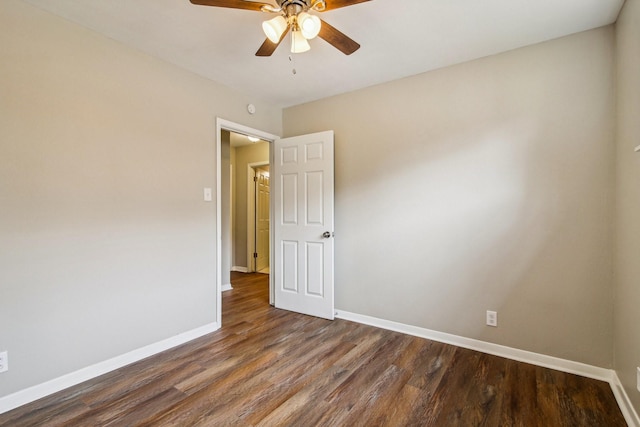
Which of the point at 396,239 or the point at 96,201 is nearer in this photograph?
the point at 96,201

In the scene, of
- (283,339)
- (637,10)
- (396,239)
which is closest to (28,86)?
(283,339)

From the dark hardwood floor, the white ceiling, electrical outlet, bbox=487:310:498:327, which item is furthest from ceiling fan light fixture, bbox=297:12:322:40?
electrical outlet, bbox=487:310:498:327

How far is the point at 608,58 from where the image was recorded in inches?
80.4

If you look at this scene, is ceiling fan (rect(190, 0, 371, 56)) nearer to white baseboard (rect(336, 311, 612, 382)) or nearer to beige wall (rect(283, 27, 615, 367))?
beige wall (rect(283, 27, 615, 367))

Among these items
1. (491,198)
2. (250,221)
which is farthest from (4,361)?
(250,221)

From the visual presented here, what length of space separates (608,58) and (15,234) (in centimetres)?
397

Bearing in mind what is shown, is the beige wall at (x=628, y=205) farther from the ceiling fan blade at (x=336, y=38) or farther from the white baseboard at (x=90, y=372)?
the white baseboard at (x=90, y=372)

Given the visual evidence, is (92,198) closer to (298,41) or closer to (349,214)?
(298,41)

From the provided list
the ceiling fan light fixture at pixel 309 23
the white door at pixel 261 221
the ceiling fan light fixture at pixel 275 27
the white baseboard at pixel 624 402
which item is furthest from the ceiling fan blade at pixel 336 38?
the white door at pixel 261 221

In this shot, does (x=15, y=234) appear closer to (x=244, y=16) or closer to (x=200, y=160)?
(x=200, y=160)

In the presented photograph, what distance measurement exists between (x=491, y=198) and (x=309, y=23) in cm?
190

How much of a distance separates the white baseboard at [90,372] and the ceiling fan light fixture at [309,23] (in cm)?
256

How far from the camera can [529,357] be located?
228 cm

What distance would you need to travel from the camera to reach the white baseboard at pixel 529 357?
68.6 inches
